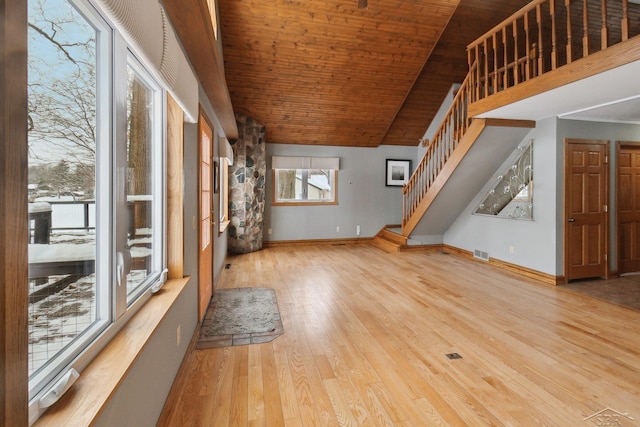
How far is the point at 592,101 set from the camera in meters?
3.75

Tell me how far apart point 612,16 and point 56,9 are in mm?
7937

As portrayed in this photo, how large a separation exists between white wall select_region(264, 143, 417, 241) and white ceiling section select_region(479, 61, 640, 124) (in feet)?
12.1

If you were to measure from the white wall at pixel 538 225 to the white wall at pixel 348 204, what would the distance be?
2846 millimetres

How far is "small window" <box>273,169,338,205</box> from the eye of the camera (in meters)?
7.56

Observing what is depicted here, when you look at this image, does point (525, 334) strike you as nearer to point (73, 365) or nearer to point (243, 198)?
point (73, 365)

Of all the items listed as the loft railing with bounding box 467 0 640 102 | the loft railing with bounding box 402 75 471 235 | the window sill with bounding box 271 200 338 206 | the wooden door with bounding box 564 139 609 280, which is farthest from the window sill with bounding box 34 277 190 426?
the window sill with bounding box 271 200 338 206

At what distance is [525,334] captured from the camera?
294cm

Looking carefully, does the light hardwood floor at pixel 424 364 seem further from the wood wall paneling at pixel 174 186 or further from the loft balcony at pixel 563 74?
the loft balcony at pixel 563 74

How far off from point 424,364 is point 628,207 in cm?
477

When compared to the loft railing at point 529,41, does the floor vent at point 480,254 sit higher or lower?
lower

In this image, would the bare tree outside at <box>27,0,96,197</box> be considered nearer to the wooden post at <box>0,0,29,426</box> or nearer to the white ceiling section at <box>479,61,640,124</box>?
the wooden post at <box>0,0,29,426</box>

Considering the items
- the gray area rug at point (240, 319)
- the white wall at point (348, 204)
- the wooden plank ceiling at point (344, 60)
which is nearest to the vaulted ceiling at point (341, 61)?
the wooden plank ceiling at point (344, 60)

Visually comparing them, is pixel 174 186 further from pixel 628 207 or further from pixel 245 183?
pixel 628 207

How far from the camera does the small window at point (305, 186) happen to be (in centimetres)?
756
